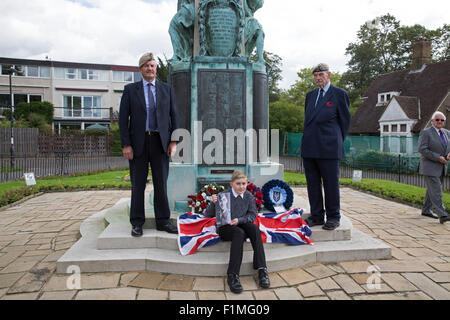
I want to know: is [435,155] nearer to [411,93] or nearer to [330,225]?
[330,225]

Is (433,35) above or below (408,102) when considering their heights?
above

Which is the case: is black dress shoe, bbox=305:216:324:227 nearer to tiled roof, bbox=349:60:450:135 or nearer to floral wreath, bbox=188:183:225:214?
floral wreath, bbox=188:183:225:214

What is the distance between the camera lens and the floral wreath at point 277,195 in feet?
15.8

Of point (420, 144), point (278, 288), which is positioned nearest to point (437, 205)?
point (420, 144)

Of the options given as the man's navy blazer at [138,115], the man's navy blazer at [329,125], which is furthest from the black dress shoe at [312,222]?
the man's navy blazer at [138,115]

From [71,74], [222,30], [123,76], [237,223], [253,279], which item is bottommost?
[253,279]

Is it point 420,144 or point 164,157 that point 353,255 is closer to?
point 164,157

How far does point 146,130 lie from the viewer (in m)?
3.92

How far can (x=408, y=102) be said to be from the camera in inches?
940

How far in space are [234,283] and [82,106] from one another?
40.3m

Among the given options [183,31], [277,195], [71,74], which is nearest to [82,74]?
[71,74]

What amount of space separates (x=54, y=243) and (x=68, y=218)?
1701mm
